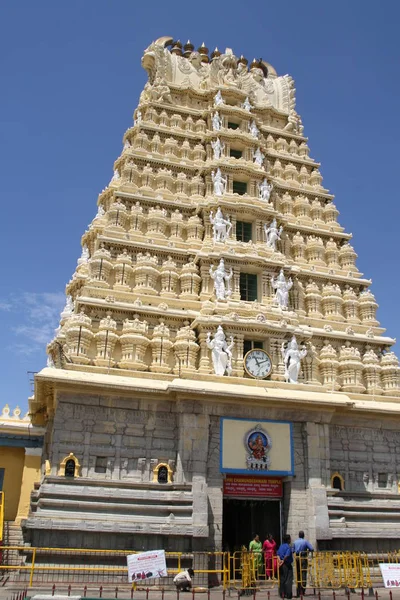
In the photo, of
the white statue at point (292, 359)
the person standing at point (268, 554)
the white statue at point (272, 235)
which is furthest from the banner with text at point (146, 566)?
the white statue at point (272, 235)

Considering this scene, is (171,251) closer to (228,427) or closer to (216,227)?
(216,227)

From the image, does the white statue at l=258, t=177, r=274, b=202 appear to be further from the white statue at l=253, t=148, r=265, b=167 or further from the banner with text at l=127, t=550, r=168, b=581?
the banner with text at l=127, t=550, r=168, b=581

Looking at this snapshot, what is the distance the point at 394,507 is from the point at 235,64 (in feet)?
88.7

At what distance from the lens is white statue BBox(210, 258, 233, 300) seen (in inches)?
1043

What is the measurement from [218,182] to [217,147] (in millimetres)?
2816

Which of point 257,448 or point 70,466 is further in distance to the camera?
point 257,448

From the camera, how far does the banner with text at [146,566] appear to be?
15.0 metres

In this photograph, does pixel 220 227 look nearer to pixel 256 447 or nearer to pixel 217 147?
pixel 217 147

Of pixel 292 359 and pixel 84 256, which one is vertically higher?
pixel 84 256

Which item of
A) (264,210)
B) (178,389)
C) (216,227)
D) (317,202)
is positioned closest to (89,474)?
(178,389)

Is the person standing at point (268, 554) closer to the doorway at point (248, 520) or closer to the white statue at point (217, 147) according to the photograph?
the doorway at point (248, 520)

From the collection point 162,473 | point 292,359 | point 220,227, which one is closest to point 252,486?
point 162,473

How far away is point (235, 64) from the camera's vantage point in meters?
36.7

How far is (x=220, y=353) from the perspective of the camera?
24.2 m
